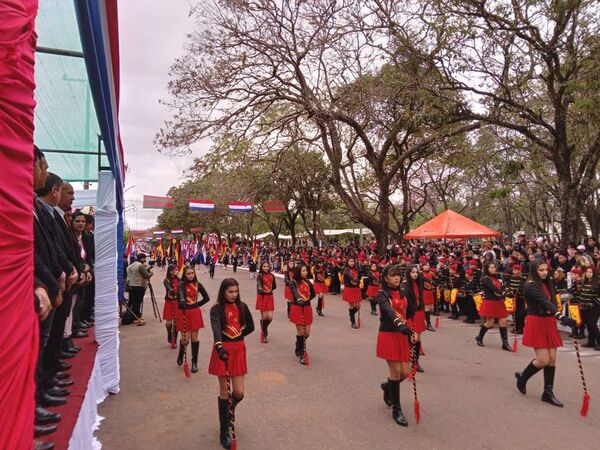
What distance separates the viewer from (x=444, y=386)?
6.07m

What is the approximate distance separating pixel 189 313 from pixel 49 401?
11.3 ft

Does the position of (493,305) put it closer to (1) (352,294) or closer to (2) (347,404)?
(1) (352,294)

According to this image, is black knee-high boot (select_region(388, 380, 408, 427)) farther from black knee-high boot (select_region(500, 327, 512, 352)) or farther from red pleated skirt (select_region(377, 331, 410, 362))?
black knee-high boot (select_region(500, 327, 512, 352))

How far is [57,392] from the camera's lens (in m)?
4.09

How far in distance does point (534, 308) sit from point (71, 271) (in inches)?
221

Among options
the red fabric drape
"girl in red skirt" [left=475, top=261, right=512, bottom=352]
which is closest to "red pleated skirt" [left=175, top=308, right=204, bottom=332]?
"girl in red skirt" [left=475, top=261, right=512, bottom=352]

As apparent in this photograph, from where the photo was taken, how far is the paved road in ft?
14.5

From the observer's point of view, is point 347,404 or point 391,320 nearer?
point 391,320

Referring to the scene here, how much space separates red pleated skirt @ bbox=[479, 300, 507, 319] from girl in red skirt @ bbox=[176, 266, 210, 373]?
5561 millimetres

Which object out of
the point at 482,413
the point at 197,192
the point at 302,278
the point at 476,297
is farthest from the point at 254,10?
the point at 197,192

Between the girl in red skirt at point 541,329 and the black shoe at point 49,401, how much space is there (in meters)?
5.45

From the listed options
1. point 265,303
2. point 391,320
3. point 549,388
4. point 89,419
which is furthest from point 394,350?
point 265,303

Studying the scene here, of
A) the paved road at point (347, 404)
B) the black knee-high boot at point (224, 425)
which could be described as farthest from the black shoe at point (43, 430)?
the black knee-high boot at point (224, 425)

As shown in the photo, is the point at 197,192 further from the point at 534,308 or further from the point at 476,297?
the point at 534,308
